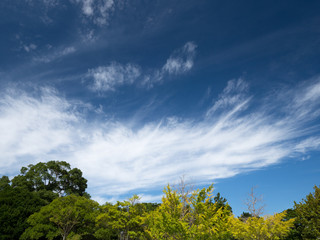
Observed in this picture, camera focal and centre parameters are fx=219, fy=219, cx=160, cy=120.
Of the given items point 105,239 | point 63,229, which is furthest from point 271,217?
point 63,229

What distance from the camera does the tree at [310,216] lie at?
105 feet

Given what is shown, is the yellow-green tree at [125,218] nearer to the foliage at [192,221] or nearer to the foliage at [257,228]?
the foliage at [257,228]

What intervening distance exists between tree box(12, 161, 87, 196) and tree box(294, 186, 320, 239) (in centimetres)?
4933

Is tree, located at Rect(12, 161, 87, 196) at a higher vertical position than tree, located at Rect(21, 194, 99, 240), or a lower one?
higher

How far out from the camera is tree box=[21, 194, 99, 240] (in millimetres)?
36031

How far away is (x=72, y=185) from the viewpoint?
62.7 metres

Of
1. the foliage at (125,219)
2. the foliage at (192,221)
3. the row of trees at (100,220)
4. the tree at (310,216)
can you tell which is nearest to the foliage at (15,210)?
the row of trees at (100,220)

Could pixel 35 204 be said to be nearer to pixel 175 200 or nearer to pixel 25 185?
pixel 25 185

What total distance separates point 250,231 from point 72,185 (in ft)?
166

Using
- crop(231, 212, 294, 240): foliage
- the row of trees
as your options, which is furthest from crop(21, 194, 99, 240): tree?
crop(231, 212, 294, 240): foliage

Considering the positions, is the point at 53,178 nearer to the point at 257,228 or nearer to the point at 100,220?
the point at 100,220

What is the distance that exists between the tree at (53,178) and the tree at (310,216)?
4933cm

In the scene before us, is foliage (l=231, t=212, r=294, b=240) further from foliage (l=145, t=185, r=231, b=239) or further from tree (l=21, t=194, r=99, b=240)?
tree (l=21, t=194, r=99, b=240)

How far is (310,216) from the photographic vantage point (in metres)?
33.5
